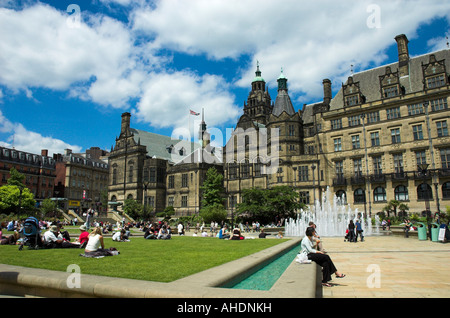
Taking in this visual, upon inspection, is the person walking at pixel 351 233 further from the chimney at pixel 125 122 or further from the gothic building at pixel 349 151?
the chimney at pixel 125 122

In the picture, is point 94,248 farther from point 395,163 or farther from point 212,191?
point 395,163

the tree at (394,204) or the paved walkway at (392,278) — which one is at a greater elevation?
the tree at (394,204)

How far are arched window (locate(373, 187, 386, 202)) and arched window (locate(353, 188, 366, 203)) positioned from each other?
1.46 m

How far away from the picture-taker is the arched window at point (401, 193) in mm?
41625

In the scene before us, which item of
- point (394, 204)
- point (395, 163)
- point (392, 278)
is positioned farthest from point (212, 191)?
point (392, 278)

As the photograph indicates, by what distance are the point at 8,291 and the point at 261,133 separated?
180 feet

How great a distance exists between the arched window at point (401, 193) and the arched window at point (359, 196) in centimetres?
417

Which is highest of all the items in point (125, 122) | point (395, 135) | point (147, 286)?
point (125, 122)

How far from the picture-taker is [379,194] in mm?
43812

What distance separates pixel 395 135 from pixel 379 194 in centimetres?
857

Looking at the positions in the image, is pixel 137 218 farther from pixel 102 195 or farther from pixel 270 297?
pixel 270 297

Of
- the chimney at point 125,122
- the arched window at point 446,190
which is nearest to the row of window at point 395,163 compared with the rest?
the arched window at point 446,190

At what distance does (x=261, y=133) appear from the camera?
196 feet
